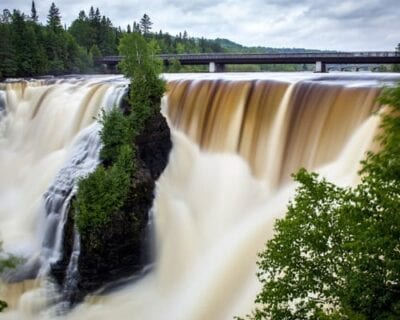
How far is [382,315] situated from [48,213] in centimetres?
1868

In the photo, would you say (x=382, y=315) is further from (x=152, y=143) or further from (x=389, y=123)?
(x=152, y=143)

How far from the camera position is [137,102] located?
82.4 feet

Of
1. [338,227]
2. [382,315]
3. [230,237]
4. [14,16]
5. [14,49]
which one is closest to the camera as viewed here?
[382,315]

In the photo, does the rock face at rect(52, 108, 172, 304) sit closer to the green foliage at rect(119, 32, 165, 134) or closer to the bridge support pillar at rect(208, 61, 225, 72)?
the green foliage at rect(119, 32, 165, 134)

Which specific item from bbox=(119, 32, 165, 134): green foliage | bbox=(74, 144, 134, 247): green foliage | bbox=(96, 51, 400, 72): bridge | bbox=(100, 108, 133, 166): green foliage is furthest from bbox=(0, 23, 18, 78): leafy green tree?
bbox=(74, 144, 134, 247): green foliage

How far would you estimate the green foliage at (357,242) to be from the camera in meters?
7.52

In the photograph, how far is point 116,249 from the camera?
20906 millimetres

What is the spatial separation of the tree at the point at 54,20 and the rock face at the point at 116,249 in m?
64.8

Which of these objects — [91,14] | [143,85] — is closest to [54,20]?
[91,14]

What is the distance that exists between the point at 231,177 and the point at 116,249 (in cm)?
690

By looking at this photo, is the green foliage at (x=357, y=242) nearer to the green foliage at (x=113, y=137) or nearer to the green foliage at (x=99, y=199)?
the green foliage at (x=99, y=199)

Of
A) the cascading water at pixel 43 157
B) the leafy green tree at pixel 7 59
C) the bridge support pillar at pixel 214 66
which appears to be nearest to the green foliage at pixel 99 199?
the cascading water at pixel 43 157

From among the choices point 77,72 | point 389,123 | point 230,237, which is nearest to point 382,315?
point 389,123

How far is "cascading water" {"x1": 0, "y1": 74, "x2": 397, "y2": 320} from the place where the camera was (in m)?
19.2
